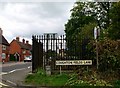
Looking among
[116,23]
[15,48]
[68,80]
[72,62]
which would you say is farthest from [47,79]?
[15,48]

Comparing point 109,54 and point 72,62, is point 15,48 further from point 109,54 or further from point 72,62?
point 109,54

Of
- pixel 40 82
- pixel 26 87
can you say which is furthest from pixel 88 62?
pixel 26 87

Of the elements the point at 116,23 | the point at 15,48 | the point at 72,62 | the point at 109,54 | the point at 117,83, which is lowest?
the point at 117,83

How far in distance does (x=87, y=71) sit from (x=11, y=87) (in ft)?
15.3

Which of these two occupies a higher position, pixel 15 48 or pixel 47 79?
pixel 15 48

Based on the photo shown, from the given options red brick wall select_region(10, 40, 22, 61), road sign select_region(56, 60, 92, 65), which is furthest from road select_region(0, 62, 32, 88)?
red brick wall select_region(10, 40, 22, 61)

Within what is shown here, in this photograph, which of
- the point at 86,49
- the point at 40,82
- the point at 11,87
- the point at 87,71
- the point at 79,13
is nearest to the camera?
the point at 11,87

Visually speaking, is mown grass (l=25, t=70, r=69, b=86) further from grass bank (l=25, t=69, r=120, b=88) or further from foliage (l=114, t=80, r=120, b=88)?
foliage (l=114, t=80, r=120, b=88)

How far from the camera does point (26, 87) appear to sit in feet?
47.0

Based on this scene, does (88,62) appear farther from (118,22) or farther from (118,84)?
(118,84)

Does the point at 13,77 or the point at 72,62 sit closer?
the point at 72,62

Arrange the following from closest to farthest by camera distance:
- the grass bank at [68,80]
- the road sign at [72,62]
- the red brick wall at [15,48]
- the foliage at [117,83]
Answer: the foliage at [117,83] < the grass bank at [68,80] < the road sign at [72,62] < the red brick wall at [15,48]

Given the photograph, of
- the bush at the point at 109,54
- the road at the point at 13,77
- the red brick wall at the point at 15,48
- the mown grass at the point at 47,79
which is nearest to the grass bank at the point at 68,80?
the mown grass at the point at 47,79

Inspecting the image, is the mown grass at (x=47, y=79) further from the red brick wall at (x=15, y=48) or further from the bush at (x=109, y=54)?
the red brick wall at (x=15, y=48)
